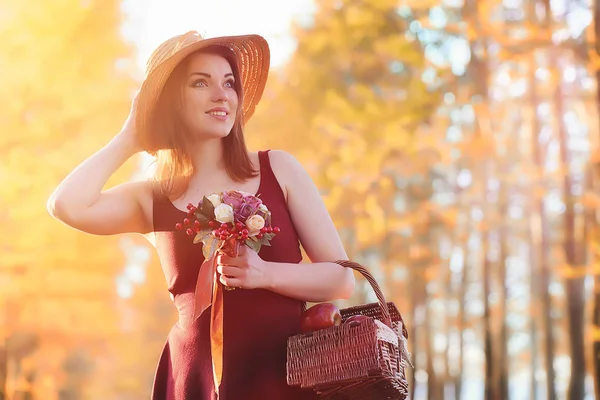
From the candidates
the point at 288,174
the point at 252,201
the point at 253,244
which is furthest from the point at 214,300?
the point at 288,174

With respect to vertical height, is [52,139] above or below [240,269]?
above

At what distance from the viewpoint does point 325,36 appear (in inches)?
427

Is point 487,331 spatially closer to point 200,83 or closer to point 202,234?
point 200,83

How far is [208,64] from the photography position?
Result: 262cm

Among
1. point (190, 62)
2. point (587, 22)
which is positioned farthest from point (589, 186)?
point (190, 62)

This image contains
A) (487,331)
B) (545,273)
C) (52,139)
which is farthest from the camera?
(545,273)

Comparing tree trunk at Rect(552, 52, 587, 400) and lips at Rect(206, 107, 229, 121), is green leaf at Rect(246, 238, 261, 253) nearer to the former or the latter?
lips at Rect(206, 107, 229, 121)

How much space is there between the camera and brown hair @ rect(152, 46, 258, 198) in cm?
259

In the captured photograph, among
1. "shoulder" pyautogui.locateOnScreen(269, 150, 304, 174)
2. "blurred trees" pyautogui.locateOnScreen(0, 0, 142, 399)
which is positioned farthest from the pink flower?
"blurred trees" pyautogui.locateOnScreen(0, 0, 142, 399)

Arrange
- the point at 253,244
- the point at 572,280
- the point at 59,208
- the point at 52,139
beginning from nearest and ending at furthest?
the point at 253,244
the point at 59,208
the point at 52,139
the point at 572,280

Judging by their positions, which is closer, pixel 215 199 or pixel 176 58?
pixel 215 199

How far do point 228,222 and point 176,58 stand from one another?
640mm

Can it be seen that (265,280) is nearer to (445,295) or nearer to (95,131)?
(95,131)

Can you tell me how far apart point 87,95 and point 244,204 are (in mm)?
8282
